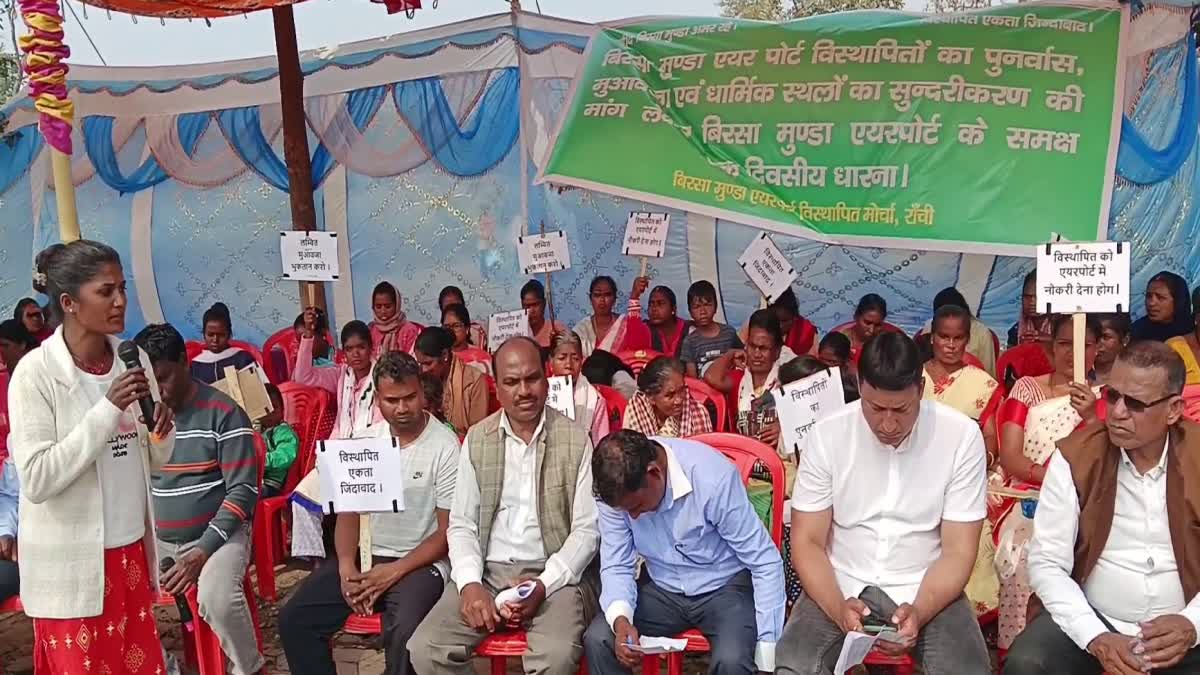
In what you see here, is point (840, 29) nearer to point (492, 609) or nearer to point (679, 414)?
point (679, 414)

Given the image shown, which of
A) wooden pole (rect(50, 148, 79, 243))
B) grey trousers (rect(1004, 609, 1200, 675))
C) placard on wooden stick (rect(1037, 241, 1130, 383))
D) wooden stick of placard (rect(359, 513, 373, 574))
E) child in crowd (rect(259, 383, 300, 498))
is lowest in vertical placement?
grey trousers (rect(1004, 609, 1200, 675))

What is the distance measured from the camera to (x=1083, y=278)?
3.66 m

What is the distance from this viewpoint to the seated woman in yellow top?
15.9ft

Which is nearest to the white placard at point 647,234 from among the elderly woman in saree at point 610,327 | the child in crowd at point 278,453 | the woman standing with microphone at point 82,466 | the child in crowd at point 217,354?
the elderly woman in saree at point 610,327

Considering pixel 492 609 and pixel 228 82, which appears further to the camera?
pixel 228 82

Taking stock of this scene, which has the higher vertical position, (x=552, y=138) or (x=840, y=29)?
(x=840, y=29)

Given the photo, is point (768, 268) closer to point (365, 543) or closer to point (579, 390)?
point (579, 390)

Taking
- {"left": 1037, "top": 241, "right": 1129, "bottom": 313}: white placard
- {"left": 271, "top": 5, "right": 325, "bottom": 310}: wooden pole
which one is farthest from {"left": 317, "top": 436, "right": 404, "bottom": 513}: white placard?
{"left": 271, "top": 5, "right": 325, "bottom": 310}: wooden pole

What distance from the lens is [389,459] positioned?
3.47 meters

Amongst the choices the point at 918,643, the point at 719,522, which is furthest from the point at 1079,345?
the point at 719,522

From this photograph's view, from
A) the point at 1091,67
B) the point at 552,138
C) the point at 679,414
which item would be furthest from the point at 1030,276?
the point at 552,138

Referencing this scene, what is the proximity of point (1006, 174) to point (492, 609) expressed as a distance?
386 cm

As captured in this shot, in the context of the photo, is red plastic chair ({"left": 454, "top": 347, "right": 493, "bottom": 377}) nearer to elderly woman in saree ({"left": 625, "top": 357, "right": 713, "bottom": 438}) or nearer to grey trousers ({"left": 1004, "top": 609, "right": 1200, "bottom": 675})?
elderly woman in saree ({"left": 625, "top": 357, "right": 713, "bottom": 438})

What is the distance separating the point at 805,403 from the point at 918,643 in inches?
41.5
